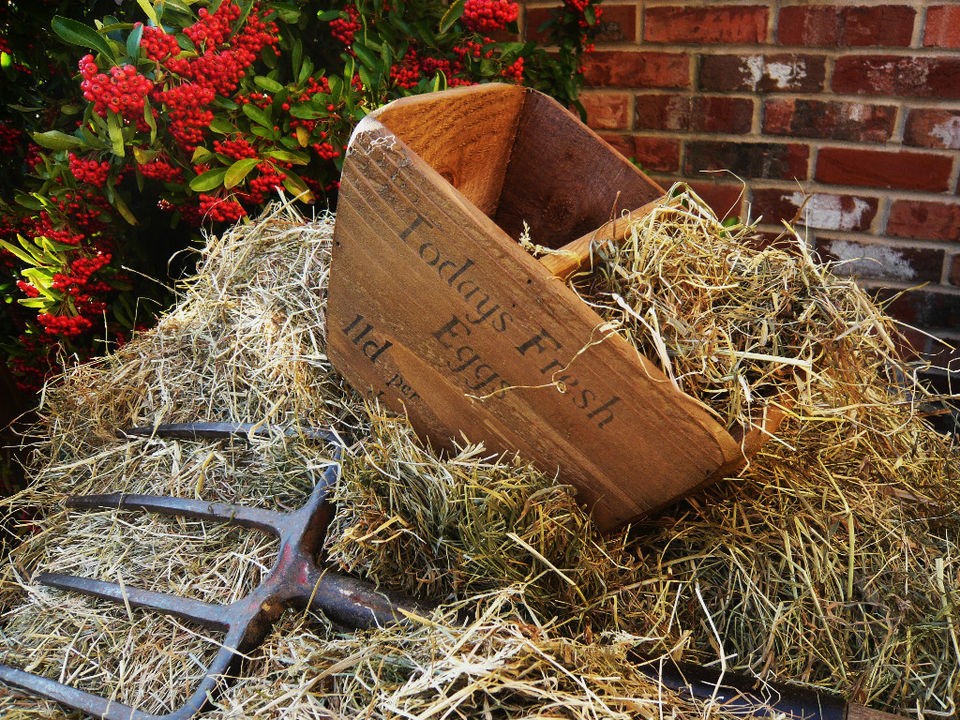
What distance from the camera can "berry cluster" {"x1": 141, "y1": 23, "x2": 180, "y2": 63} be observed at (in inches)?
57.1

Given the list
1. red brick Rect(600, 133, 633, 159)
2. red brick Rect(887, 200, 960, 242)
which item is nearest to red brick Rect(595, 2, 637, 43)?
red brick Rect(600, 133, 633, 159)

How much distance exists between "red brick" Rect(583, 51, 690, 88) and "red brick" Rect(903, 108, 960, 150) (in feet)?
1.92

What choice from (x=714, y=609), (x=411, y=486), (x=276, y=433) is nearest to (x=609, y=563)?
(x=714, y=609)

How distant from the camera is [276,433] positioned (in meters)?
1.28

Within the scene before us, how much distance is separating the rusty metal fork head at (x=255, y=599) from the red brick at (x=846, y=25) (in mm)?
1619


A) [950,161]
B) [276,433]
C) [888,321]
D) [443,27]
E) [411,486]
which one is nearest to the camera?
[411,486]

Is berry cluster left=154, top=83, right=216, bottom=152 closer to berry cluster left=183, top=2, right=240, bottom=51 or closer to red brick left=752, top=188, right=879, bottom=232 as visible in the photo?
berry cluster left=183, top=2, right=240, bottom=51

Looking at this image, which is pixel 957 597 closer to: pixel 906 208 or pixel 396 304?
pixel 396 304

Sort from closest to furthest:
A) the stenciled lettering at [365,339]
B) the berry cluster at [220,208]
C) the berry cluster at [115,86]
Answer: the stenciled lettering at [365,339] < the berry cluster at [115,86] < the berry cluster at [220,208]

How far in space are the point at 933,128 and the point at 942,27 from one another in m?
0.24

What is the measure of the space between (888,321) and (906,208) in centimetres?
81

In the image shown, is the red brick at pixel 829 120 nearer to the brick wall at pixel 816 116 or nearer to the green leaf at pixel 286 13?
the brick wall at pixel 816 116

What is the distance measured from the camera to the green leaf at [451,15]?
1771 mm

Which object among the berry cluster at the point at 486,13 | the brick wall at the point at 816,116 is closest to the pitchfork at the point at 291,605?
the berry cluster at the point at 486,13
